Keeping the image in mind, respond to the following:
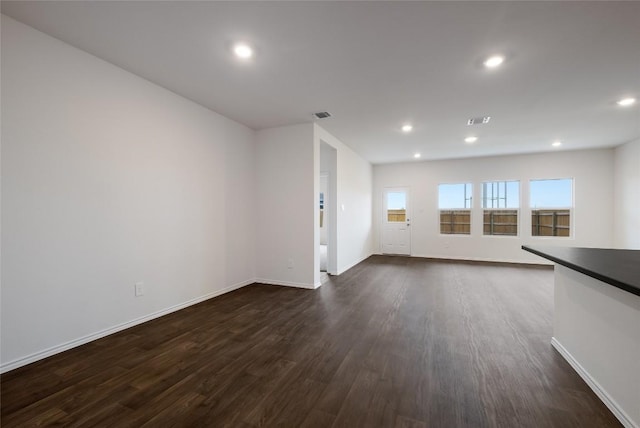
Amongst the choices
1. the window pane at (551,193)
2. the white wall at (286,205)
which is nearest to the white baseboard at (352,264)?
the white wall at (286,205)

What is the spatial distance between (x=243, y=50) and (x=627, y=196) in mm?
7519

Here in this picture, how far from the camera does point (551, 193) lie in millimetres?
6227

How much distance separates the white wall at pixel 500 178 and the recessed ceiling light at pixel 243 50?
5.89 metres

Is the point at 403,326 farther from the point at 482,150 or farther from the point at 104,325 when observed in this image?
the point at 482,150

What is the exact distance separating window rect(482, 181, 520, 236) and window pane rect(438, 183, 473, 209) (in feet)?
1.19

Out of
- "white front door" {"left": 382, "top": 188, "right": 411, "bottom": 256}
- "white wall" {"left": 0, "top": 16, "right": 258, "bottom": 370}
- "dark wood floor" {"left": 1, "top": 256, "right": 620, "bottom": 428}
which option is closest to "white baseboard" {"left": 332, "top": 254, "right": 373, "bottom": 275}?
"white front door" {"left": 382, "top": 188, "right": 411, "bottom": 256}

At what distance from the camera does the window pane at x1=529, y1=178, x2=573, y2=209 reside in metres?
6.11

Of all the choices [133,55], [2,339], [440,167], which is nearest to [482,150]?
[440,167]

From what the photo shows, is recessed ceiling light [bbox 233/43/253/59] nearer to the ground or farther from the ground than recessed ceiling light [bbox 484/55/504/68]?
nearer to the ground

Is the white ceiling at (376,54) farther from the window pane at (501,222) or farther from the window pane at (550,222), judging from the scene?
the window pane at (501,222)

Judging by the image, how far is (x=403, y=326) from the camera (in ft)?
9.32

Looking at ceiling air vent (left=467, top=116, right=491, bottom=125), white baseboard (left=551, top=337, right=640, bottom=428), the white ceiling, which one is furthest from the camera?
ceiling air vent (left=467, top=116, right=491, bottom=125)

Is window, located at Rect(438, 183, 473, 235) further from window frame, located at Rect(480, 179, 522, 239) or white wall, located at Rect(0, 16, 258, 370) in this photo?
white wall, located at Rect(0, 16, 258, 370)

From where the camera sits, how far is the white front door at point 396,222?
7484 millimetres
